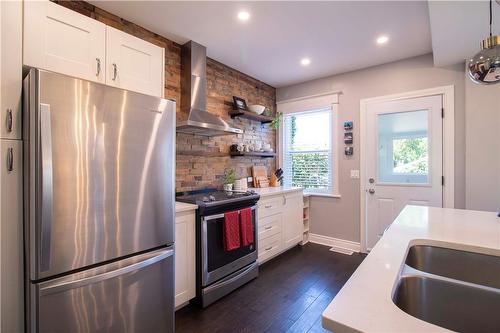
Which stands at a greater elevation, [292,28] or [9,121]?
[292,28]

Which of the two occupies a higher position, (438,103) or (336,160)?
(438,103)

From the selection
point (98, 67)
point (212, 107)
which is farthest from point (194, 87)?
point (98, 67)

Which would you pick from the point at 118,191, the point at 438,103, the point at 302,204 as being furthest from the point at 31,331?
the point at 438,103

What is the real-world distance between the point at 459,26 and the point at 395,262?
227 centimetres

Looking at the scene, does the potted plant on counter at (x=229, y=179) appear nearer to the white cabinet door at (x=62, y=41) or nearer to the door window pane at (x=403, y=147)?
the white cabinet door at (x=62, y=41)

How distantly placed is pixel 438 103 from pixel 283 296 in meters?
2.84

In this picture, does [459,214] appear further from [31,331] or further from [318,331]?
[31,331]

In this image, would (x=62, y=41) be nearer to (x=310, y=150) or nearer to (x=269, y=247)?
(x=269, y=247)

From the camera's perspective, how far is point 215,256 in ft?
7.54

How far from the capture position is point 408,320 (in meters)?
0.59

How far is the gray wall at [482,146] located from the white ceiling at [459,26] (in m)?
0.46

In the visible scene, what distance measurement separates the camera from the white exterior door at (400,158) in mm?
3004

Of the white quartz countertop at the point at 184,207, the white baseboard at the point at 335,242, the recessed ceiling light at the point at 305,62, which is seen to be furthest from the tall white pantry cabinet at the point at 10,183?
the white baseboard at the point at 335,242

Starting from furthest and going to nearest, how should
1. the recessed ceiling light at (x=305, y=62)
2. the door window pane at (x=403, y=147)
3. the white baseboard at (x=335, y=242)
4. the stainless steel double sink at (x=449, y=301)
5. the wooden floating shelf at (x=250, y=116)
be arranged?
the white baseboard at (x=335, y=242) → the wooden floating shelf at (x=250, y=116) → the recessed ceiling light at (x=305, y=62) → the door window pane at (x=403, y=147) → the stainless steel double sink at (x=449, y=301)
